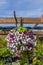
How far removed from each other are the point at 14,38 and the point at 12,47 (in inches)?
4.4

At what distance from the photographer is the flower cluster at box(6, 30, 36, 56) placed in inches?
157

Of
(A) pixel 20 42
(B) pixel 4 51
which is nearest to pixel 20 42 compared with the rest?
(A) pixel 20 42

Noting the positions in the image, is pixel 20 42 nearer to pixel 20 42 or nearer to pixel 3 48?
pixel 20 42

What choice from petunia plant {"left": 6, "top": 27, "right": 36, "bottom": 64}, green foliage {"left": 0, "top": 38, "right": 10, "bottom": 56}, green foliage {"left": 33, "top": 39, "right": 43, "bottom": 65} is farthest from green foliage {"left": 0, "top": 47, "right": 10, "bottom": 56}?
green foliage {"left": 33, "top": 39, "right": 43, "bottom": 65}

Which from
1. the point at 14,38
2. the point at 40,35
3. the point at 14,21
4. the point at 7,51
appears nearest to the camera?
the point at 14,38

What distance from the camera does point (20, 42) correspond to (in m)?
4.00

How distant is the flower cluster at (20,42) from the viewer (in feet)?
13.1

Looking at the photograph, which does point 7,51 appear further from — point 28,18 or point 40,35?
point 28,18

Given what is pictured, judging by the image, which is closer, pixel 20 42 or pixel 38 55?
pixel 20 42

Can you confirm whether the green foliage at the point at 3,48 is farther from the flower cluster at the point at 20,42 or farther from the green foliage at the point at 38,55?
the green foliage at the point at 38,55

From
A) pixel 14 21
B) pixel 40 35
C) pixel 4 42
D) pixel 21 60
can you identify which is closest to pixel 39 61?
pixel 21 60

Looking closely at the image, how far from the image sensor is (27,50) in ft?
13.3

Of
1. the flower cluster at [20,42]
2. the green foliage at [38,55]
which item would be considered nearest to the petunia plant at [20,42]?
the flower cluster at [20,42]

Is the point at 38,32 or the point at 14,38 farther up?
the point at 14,38
